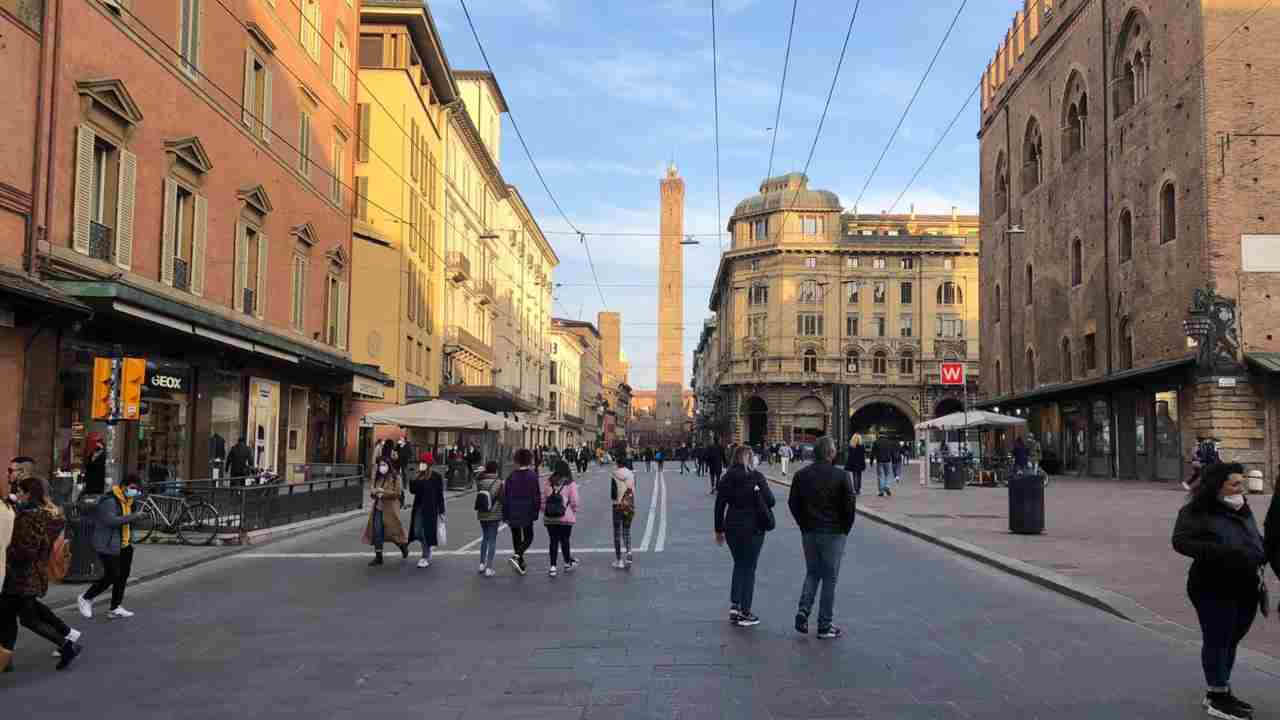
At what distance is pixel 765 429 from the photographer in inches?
3558

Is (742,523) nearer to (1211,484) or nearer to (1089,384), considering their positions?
(1211,484)

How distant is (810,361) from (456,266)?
140 ft

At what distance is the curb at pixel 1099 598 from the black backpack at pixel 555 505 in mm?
5546

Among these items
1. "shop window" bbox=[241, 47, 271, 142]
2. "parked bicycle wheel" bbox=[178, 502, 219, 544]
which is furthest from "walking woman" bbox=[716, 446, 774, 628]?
"shop window" bbox=[241, 47, 271, 142]

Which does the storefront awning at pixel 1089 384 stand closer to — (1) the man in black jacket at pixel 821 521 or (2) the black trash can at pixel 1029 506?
(2) the black trash can at pixel 1029 506

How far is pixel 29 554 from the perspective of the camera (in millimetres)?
7879

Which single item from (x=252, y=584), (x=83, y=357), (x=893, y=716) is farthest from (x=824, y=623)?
(x=83, y=357)

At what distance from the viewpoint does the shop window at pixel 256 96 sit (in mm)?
25344

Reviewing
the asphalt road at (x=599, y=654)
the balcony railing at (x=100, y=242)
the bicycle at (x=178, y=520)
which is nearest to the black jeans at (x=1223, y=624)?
the asphalt road at (x=599, y=654)

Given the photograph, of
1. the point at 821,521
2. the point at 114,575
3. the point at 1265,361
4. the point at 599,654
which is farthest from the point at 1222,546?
the point at 1265,361

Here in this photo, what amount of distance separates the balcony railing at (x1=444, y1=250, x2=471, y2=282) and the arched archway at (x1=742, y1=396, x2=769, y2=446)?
40259 mm

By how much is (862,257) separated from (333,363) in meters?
66.1

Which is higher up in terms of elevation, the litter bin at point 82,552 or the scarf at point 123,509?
the scarf at point 123,509

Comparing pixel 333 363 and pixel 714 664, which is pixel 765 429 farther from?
pixel 714 664
